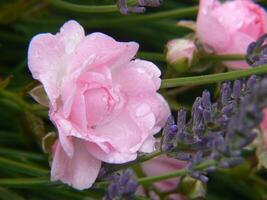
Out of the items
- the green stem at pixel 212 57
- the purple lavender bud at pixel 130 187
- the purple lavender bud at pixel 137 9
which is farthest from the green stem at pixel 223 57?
the purple lavender bud at pixel 130 187

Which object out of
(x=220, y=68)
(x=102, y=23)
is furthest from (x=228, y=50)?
(x=102, y=23)

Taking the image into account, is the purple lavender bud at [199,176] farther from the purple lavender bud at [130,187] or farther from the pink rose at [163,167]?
the pink rose at [163,167]

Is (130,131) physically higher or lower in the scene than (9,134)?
higher

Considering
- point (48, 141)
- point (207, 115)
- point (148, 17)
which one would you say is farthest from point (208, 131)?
point (148, 17)

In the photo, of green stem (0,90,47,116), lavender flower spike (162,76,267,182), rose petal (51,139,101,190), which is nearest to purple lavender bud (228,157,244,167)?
lavender flower spike (162,76,267,182)

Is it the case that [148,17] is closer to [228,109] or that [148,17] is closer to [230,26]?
[230,26]

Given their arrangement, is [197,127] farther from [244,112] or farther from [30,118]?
[30,118]

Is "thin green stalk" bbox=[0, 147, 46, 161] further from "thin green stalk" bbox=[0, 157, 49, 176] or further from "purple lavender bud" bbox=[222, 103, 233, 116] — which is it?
"purple lavender bud" bbox=[222, 103, 233, 116]
